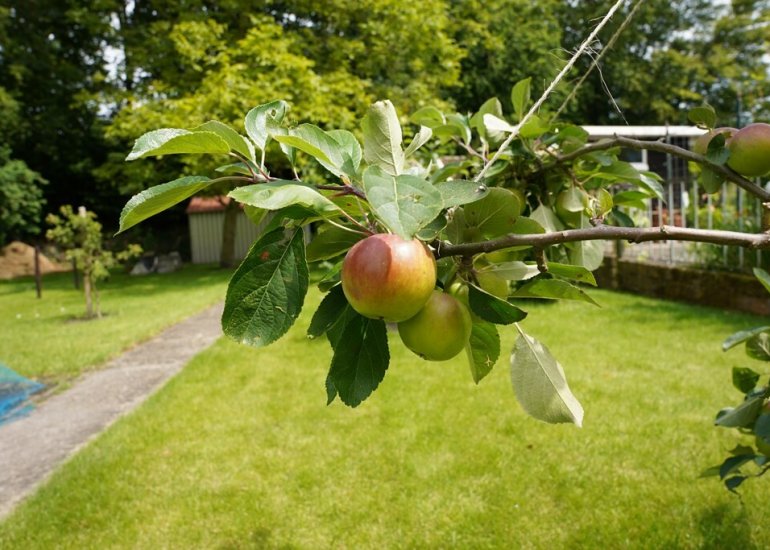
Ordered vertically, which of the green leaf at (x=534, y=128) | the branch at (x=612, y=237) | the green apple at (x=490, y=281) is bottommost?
the green apple at (x=490, y=281)

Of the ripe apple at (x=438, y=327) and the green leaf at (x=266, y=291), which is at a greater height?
the green leaf at (x=266, y=291)

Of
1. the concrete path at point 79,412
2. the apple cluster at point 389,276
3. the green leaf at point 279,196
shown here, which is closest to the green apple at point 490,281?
the apple cluster at point 389,276

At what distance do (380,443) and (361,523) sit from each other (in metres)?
0.76

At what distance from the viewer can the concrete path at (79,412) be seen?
3.24 meters

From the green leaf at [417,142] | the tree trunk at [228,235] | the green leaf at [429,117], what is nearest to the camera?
the green leaf at [417,142]

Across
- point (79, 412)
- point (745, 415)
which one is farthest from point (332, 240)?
point (79, 412)

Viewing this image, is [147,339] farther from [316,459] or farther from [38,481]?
[316,459]

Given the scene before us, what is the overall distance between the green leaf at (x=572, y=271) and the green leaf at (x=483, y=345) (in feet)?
0.37

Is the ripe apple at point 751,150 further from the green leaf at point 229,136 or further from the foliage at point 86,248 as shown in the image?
the foliage at point 86,248

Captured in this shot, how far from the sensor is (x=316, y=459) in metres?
3.15

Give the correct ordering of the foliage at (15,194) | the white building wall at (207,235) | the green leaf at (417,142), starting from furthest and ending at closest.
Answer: the white building wall at (207,235)
the foliage at (15,194)
the green leaf at (417,142)

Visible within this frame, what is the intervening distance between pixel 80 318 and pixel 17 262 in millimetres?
10107

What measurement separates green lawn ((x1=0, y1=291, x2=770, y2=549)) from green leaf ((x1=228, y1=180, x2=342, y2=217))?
7.07 ft

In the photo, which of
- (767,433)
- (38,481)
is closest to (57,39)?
(38,481)
